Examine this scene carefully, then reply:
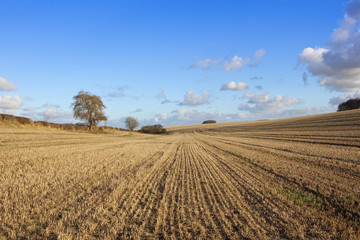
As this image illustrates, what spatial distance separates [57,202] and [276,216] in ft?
19.5

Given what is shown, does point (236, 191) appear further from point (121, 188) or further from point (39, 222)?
point (39, 222)

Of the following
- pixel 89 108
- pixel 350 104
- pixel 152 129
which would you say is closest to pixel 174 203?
pixel 89 108

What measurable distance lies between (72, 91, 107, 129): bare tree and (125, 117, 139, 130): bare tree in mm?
39349

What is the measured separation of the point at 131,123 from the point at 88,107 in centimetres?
4139

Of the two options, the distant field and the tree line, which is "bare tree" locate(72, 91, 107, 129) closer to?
the tree line

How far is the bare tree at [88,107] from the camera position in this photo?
149ft

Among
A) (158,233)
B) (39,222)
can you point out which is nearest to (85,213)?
(39,222)

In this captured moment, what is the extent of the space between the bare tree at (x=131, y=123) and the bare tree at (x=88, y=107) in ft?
129

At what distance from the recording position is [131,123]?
8681cm

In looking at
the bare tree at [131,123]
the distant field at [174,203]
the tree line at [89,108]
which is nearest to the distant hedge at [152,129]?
the bare tree at [131,123]

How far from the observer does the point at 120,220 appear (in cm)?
500

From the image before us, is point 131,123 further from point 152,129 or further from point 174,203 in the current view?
point 174,203

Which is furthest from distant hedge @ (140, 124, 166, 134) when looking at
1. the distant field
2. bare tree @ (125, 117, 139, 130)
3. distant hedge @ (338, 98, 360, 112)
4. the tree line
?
distant hedge @ (338, 98, 360, 112)

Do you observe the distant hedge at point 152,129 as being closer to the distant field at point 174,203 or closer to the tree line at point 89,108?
the tree line at point 89,108
